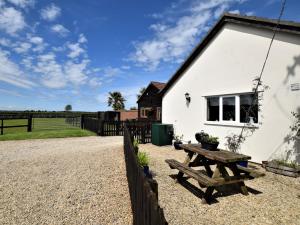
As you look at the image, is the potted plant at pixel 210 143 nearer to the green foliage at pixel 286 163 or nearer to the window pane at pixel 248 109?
the green foliage at pixel 286 163

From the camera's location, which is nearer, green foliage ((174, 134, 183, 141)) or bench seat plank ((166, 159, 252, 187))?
bench seat plank ((166, 159, 252, 187))

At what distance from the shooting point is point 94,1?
7.82 meters

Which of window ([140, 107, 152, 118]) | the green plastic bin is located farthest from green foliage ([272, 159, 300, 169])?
window ([140, 107, 152, 118])

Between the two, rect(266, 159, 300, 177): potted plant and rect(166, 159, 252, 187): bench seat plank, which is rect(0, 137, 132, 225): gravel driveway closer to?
rect(166, 159, 252, 187): bench seat plank

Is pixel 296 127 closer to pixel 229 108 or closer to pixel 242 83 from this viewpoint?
pixel 242 83

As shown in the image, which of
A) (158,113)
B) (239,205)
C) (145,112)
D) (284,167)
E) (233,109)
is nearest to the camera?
(239,205)

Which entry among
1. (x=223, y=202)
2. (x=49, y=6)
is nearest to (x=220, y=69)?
(x=223, y=202)

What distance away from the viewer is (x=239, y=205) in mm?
3797

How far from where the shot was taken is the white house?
6062 millimetres

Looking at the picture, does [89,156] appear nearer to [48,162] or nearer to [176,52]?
[48,162]

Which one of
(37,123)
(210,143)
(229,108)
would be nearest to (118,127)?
(229,108)

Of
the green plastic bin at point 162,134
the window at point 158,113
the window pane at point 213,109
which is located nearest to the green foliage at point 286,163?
the window pane at point 213,109

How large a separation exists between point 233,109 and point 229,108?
23 cm

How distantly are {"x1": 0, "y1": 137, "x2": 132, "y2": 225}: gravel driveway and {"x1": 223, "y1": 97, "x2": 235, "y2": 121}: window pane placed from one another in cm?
489
